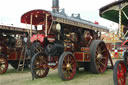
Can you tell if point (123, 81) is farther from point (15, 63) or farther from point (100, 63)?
point (15, 63)

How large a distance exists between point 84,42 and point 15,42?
439cm

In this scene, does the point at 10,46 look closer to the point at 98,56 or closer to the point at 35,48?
the point at 35,48

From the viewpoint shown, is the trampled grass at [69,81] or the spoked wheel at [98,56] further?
the spoked wheel at [98,56]

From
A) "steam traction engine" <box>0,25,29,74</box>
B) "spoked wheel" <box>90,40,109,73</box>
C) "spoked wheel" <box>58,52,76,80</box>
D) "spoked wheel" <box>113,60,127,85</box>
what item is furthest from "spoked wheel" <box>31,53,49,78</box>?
"spoked wheel" <box>113,60,127,85</box>

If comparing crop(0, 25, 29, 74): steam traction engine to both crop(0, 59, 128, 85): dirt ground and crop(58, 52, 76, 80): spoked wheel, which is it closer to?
crop(0, 59, 128, 85): dirt ground

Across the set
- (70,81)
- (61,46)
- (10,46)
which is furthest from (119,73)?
(10,46)

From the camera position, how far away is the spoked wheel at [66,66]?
215 inches

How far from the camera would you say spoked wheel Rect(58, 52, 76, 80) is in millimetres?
5461

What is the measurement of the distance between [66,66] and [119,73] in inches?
Result: 89.3

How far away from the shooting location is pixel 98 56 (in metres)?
7.23

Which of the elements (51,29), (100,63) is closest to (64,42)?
(51,29)

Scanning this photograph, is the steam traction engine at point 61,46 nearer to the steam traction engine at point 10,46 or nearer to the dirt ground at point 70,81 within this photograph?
the dirt ground at point 70,81

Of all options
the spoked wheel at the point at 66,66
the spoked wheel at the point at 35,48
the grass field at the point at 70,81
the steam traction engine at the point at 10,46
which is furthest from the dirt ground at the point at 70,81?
the steam traction engine at the point at 10,46

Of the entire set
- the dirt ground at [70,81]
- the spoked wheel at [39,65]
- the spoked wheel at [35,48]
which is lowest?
the dirt ground at [70,81]
